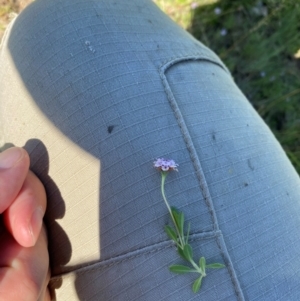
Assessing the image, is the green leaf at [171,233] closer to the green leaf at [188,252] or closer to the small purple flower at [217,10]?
the green leaf at [188,252]

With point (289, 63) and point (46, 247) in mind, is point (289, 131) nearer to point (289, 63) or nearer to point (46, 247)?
point (289, 63)

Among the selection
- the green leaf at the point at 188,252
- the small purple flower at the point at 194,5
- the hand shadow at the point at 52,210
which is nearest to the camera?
the green leaf at the point at 188,252

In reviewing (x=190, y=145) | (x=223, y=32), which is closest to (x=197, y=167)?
(x=190, y=145)

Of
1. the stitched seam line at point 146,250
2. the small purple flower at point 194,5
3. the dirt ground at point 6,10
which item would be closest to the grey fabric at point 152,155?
the stitched seam line at point 146,250

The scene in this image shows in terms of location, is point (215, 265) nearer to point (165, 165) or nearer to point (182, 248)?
point (182, 248)

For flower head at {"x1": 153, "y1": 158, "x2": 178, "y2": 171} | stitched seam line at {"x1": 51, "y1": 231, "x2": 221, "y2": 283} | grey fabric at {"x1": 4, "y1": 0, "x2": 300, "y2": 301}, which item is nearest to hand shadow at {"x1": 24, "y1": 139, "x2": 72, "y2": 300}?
grey fabric at {"x1": 4, "y1": 0, "x2": 300, "y2": 301}

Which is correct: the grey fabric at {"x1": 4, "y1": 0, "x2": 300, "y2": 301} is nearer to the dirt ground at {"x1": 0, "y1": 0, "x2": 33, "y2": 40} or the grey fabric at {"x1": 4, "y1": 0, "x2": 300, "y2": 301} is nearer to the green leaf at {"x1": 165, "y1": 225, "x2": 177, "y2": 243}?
the green leaf at {"x1": 165, "y1": 225, "x2": 177, "y2": 243}
